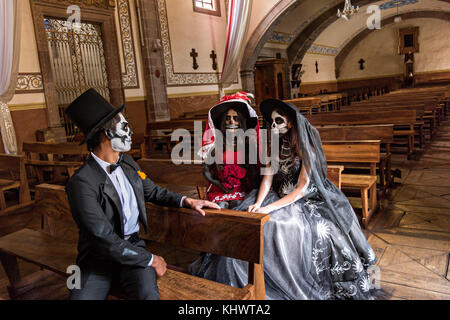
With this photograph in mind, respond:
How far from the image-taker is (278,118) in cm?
212

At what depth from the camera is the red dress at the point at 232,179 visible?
7.52 feet

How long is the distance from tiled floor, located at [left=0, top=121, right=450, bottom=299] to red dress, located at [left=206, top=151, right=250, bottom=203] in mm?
711

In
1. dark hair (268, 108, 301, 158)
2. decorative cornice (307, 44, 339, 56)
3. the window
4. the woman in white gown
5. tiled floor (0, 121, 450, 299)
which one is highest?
the window

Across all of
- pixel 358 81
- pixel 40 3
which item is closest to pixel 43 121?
pixel 40 3

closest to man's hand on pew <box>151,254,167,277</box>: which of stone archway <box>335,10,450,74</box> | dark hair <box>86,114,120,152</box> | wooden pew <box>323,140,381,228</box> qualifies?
dark hair <box>86,114,120,152</box>

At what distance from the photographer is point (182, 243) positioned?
70.7 inches

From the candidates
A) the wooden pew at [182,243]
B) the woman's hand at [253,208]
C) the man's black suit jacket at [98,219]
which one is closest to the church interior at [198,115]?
the wooden pew at [182,243]

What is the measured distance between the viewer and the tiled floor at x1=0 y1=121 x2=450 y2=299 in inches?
82.4

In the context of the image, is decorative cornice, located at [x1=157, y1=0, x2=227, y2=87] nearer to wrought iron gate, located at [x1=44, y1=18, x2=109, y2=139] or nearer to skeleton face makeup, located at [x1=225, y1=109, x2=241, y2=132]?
wrought iron gate, located at [x1=44, y1=18, x2=109, y2=139]

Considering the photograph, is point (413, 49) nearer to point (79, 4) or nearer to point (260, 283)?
point (79, 4)

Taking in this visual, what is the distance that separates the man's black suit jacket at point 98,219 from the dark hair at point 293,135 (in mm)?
1099

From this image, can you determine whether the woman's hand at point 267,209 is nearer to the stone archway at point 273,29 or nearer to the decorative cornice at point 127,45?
the decorative cornice at point 127,45

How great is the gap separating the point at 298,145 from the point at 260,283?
911 mm

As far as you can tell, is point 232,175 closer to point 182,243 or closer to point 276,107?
point 276,107
